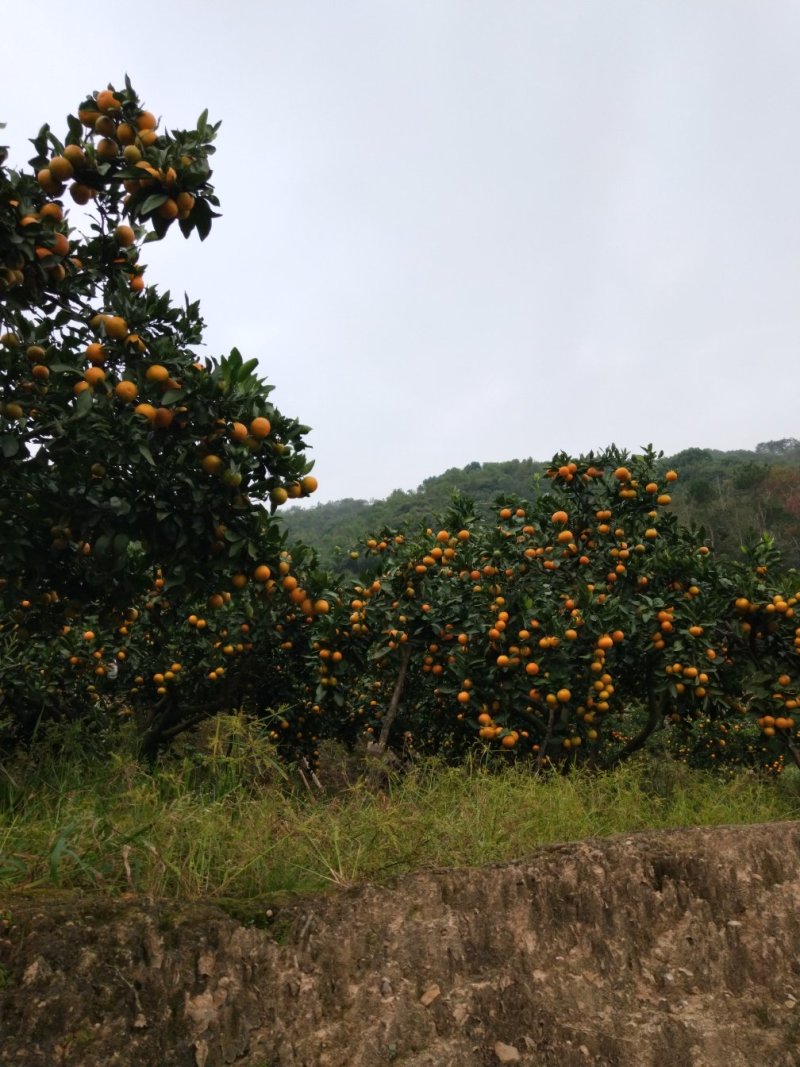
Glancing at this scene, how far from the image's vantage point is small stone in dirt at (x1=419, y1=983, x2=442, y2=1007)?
2.61 metres

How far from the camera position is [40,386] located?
→ 3385mm

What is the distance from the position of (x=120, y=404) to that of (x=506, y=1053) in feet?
9.69

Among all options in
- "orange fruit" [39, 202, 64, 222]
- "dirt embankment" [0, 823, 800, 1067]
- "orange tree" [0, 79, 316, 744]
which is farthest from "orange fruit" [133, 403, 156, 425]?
"dirt embankment" [0, 823, 800, 1067]

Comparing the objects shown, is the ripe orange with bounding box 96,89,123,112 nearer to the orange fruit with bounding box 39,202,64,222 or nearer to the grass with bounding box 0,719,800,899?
the orange fruit with bounding box 39,202,64,222

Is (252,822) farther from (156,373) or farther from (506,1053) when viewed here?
(156,373)

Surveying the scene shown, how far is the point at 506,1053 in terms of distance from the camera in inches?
100

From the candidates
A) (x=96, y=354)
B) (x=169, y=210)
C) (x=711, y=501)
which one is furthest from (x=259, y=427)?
(x=711, y=501)

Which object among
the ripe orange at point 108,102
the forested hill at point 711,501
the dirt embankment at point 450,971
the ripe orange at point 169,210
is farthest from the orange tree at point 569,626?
the forested hill at point 711,501

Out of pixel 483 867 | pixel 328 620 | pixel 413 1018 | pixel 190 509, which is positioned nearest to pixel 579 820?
pixel 483 867

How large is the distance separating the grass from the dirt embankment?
182 millimetres

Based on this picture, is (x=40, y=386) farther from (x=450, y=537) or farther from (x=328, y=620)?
(x=450, y=537)

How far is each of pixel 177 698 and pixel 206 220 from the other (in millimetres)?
4748

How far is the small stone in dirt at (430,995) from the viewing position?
2.61 metres

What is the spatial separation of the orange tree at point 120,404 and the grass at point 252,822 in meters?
0.90
